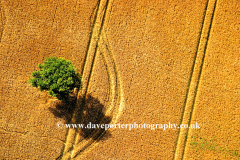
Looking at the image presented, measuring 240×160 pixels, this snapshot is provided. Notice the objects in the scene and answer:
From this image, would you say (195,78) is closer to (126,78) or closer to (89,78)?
(126,78)

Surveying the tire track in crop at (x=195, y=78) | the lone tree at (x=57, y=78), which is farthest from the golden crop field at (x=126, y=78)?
the lone tree at (x=57, y=78)

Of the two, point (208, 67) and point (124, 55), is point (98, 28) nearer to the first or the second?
point (124, 55)

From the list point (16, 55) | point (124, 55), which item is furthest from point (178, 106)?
point (16, 55)

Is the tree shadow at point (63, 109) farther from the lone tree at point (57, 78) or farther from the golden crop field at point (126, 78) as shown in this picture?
the lone tree at point (57, 78)

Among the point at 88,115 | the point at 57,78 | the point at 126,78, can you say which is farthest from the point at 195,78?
the point at 57,78

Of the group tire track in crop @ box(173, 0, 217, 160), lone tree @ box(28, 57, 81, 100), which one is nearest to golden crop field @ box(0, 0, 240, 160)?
tire track in crop @ box(173, 0, 217, 160)

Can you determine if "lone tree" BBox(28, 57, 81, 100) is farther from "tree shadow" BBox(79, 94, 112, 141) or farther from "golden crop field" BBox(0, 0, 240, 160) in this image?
"tree shadow" BBox(79, 94, 112, 141)
